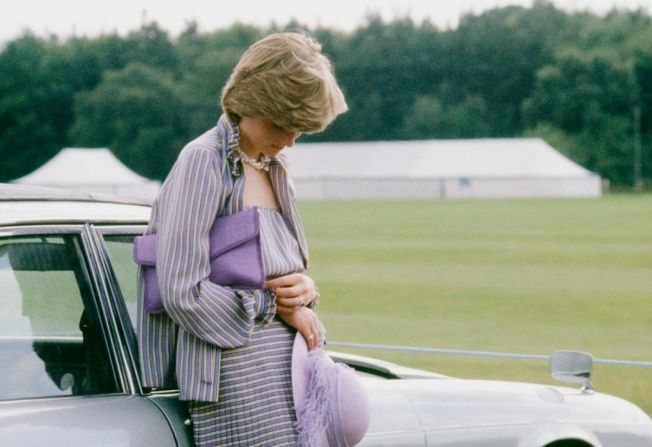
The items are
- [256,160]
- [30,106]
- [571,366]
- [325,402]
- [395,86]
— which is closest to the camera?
[325,402]

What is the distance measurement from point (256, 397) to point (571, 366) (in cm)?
161

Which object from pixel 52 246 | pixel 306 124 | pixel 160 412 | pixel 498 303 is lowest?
pixel 498 303

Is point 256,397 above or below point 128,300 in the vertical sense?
below

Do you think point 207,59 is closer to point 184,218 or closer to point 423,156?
point 423,156

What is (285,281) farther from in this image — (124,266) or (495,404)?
(495,404)

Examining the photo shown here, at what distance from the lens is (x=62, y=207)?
2777 mm

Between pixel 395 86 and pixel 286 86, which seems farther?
pixel 395 86

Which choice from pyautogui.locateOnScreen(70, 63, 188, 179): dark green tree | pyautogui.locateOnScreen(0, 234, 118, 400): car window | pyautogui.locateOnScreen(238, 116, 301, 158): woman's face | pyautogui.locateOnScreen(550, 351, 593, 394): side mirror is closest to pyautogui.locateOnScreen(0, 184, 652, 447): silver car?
pyautogui.locateOnScreen(0, 234, 118, 400): car window

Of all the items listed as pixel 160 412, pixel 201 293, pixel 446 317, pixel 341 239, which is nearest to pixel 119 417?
pixel 160 412

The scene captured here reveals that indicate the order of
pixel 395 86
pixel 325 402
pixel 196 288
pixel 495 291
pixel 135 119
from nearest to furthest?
1. pixel 196 288
2. pixel 325 402
3. pixel 495 291
4. pixel 135 119
5. pixel 395 86

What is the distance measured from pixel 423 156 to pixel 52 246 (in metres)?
87.3

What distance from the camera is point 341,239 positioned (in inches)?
1407

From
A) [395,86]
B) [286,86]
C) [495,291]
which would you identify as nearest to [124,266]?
[286,86]

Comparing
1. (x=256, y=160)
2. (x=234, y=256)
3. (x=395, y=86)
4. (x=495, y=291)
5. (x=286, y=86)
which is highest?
(x=286, y=86)
